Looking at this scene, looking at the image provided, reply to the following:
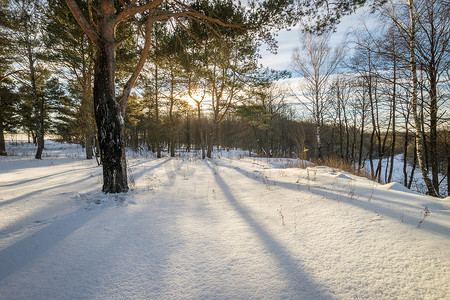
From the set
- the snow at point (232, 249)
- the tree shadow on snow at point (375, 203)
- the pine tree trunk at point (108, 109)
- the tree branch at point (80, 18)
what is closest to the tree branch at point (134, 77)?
the pine tree trunk at point (108, 109)

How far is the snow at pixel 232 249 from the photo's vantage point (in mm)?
1224

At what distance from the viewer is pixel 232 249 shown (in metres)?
1.75

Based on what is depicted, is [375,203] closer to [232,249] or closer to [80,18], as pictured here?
[232,249]

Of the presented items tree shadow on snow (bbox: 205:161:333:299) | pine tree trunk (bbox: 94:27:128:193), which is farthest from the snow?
pine tree trunk (bbox: 94:27:128:193)

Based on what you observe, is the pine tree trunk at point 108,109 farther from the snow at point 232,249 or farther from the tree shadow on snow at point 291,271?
the tree shadow on snow at point 291,271

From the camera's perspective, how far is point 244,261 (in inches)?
61.3

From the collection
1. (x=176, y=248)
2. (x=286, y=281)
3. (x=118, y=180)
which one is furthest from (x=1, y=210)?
(x=286, y=281)

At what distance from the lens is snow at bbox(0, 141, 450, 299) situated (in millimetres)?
1224

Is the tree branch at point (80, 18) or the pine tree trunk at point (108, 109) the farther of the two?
the pine tree trunk at point (108, 109)

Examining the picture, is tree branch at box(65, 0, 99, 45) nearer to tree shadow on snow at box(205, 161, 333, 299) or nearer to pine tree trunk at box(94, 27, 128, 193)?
pine tree trunk at box(94, 27, 128, 193)

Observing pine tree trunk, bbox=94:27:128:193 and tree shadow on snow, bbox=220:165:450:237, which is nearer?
tree shadow on snow, bbox=220:165:450:237

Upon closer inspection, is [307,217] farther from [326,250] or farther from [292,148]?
[292,148]

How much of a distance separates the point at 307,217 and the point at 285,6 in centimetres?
507

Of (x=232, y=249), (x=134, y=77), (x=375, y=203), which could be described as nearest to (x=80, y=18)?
(x=134, y=77)
